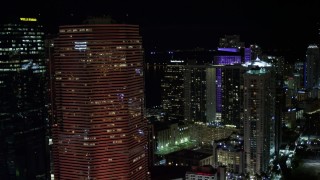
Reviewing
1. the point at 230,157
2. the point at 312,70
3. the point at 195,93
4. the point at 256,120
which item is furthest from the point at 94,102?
the point at 312,70

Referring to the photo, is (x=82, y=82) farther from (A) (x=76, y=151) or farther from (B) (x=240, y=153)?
(B) (x=240, y=153)

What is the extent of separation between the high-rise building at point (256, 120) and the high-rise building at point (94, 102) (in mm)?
5120

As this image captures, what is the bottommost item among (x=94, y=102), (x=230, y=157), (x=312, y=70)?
(x=230, y=157)

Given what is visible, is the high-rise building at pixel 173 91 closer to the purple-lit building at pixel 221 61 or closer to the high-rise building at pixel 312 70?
the purple-lit building at pixel 221 61

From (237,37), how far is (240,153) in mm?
8900

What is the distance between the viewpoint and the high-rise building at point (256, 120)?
14211 millimetres

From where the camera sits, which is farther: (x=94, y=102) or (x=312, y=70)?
(x=312, y=70)

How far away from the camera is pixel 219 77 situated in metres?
18.8

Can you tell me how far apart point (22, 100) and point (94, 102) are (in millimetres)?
1635

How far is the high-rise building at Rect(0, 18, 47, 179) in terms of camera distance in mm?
9727

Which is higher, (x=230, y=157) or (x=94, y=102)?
(x=94, y=102)

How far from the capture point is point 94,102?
10125mm

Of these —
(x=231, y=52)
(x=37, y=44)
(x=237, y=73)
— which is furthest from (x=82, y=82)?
(x=231, y=52)

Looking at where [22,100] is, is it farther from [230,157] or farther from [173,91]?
[173,91]
